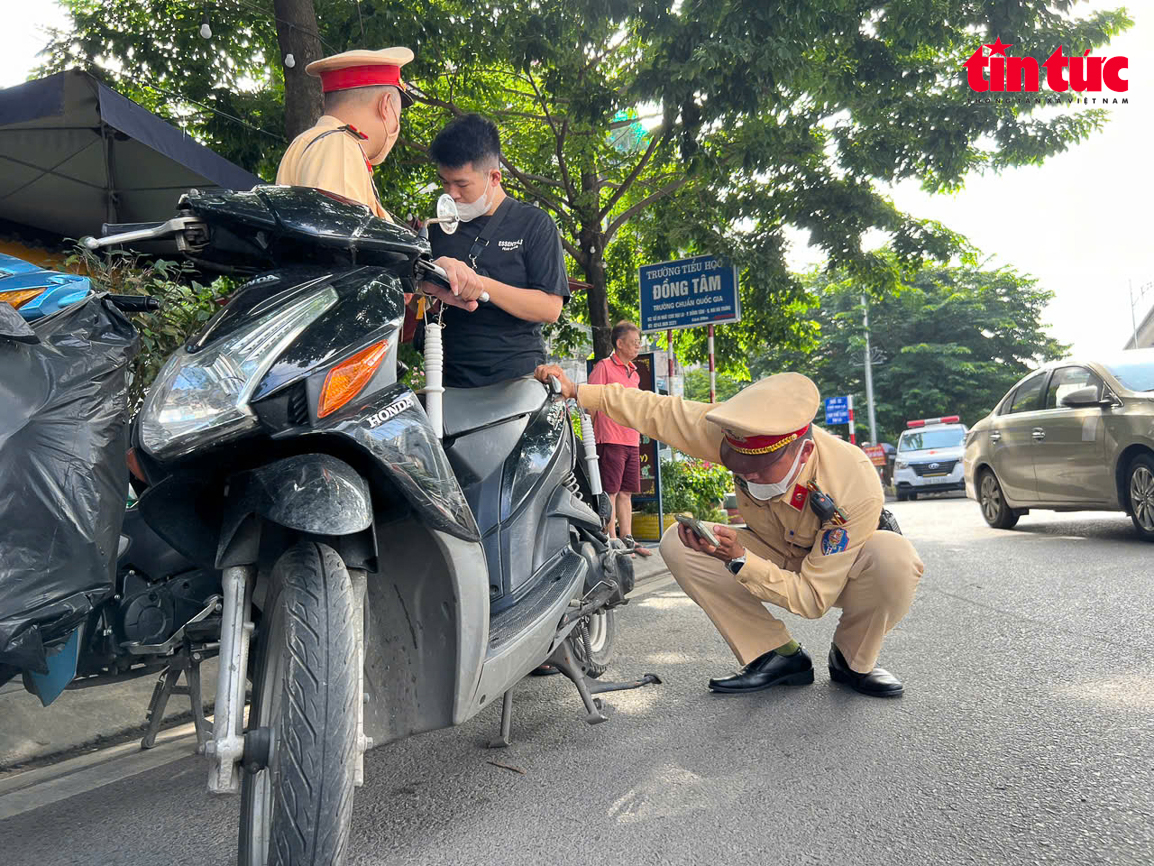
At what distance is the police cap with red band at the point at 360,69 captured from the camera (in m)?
2.83

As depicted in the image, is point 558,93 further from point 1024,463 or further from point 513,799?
point 513,799

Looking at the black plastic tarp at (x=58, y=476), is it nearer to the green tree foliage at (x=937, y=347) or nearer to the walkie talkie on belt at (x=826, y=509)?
the walkie talkie on belt at (x=826, y=509)

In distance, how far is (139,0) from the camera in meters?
9.36

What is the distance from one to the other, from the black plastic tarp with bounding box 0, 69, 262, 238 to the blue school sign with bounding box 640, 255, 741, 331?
6.11 m

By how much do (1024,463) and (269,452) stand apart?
28.4 ft

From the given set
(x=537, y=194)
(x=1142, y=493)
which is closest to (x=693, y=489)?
(x=537, y=194)

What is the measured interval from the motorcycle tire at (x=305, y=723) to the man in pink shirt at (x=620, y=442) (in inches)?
247

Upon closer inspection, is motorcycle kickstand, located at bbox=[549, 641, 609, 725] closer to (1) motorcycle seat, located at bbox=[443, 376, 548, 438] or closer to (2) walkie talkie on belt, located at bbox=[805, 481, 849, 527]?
(1) motorcycle seat, located at bbox=[443, 376, 548, 438]

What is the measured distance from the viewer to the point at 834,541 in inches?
134

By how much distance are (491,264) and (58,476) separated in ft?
5.08

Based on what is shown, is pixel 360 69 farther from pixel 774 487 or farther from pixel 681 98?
pixel 681 98

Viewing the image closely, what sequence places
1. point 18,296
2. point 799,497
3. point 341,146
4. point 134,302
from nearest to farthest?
point 18,296 → point 134,302 → point 341,146 → point 799,497

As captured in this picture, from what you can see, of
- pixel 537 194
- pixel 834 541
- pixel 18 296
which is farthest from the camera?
pixel 537 194

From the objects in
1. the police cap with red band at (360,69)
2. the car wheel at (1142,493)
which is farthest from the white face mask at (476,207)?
the car wheel at (1142,493)
